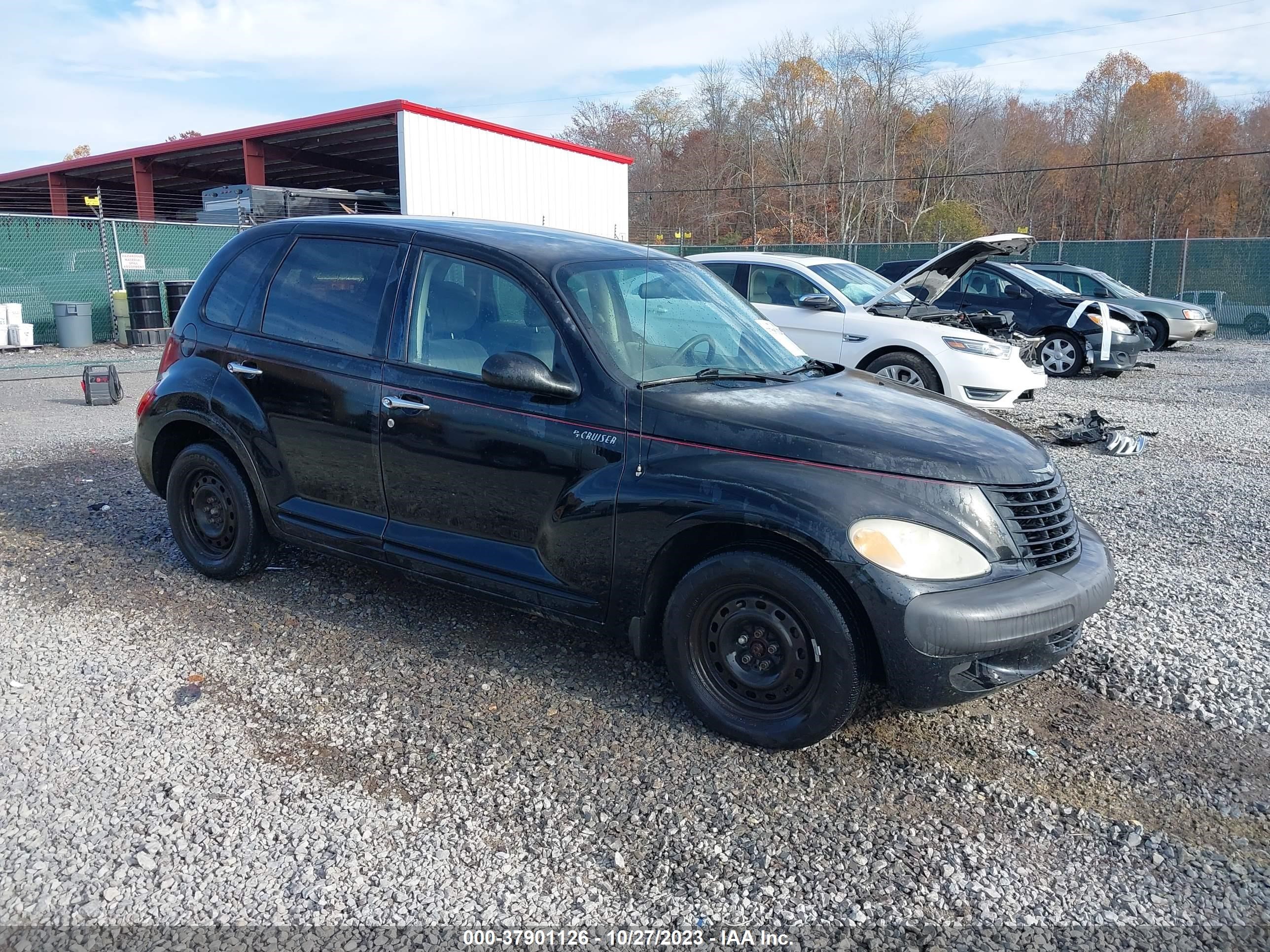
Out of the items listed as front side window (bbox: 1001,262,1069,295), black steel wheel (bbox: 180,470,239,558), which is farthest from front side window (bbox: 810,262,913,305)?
black steel wheel (bbox: 180,470,239,558)

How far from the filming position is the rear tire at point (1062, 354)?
14258 mm

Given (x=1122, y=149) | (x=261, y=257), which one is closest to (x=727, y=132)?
(x=1122, y=149)

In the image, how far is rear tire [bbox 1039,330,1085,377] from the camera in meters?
14.3

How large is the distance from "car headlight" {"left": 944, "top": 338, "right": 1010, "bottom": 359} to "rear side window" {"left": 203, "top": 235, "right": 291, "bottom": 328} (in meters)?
6.97

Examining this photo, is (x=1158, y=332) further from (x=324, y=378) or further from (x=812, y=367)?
(x=324, y=378)

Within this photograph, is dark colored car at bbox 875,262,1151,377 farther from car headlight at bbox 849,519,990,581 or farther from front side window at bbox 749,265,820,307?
car headlight at bbox 849,519,990,581

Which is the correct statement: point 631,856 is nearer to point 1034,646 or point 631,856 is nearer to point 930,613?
point 930,613

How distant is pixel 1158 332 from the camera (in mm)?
17969

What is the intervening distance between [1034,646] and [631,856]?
5.18 ft

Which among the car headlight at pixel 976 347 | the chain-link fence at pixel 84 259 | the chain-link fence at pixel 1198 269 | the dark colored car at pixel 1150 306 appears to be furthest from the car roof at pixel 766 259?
the chain-link fence at pixel 1198 269

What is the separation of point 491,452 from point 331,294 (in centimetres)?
132

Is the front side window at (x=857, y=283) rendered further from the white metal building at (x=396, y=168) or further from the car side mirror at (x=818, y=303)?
the white metal building at (x=396, y=168)

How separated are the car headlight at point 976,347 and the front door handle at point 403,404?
22.9 ft

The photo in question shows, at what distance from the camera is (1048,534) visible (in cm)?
347
